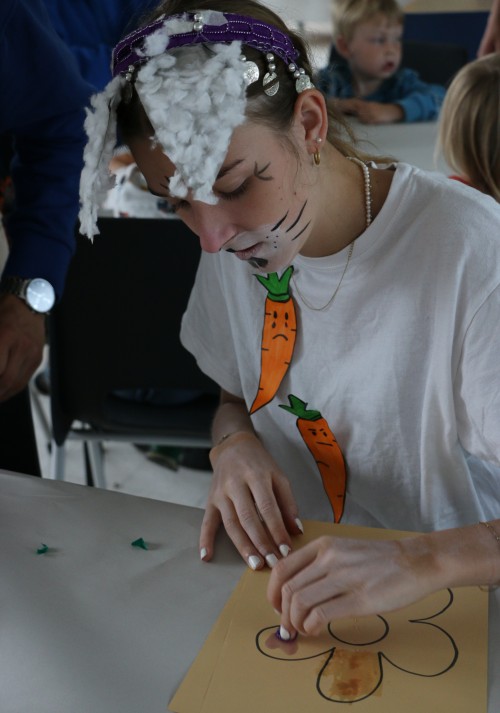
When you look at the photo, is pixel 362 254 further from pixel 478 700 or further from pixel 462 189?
pixel 478 700

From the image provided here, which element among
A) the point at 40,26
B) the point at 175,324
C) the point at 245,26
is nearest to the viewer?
the point at 245,26

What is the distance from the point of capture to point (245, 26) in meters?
0.82

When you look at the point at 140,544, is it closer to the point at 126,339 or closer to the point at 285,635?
the point at 285,635

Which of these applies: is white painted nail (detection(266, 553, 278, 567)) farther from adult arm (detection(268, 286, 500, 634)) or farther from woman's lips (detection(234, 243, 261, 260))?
woman's lips (detection(234, 243, 261, 260))

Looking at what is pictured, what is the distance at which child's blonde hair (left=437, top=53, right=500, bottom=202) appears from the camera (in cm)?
156

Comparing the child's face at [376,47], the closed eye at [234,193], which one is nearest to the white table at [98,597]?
the closed eye at [234,193]

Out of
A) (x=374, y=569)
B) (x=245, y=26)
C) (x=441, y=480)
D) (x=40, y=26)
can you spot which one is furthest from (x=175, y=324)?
(x=374, y=569)

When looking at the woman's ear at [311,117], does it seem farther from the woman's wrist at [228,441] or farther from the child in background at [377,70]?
the child in background at [377,70]

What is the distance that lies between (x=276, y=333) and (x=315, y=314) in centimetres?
8

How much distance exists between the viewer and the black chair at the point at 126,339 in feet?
5.58

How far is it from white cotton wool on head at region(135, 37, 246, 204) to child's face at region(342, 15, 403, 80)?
2627 mm

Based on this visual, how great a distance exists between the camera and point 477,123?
1.58m

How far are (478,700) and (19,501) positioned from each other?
1.87 feet

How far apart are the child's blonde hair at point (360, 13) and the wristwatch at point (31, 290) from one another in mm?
2437
